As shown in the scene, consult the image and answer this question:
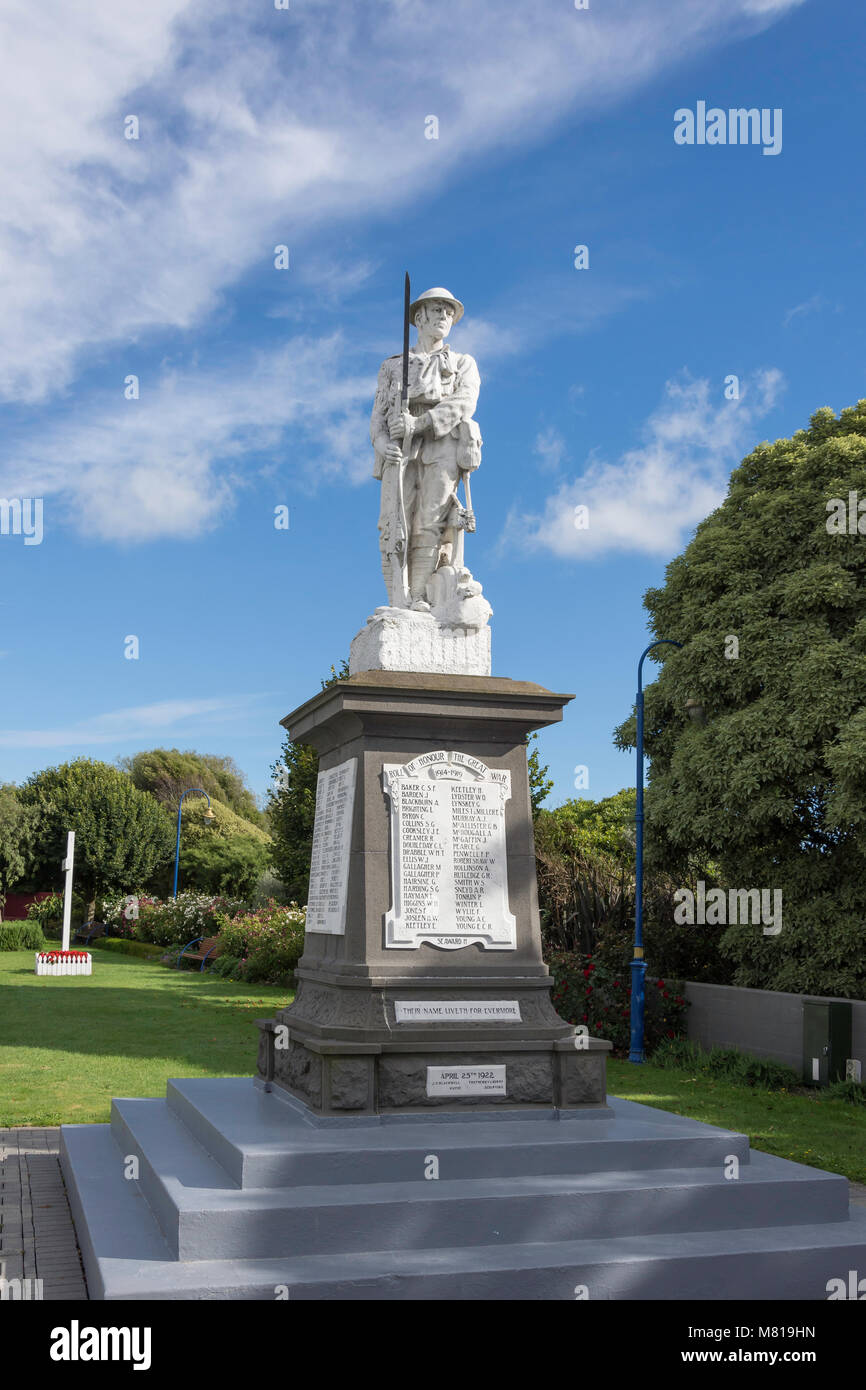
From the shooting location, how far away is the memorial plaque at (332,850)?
7633 millimetres

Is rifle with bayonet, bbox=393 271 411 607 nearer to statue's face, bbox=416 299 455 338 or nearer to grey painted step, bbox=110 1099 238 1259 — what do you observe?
statue's face, bbox=416 299 455 338

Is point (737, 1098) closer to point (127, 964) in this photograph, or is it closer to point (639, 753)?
point (639, 753)

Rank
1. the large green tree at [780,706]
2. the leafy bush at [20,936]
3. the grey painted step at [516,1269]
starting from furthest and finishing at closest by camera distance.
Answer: the leafy bush at [20,936] → the large green tree at [780,706] → the grey painted step at [516,1269]

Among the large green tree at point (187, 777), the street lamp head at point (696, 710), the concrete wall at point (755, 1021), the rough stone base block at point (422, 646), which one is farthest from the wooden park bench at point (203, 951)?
the large green tree at point (187, 777)

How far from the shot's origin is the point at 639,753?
51.8ft

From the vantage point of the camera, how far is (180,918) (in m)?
37.5

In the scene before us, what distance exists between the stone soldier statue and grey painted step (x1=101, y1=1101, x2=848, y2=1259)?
3996mm

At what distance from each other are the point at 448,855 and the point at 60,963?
21.4 m

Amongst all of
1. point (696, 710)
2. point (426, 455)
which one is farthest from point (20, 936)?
point (426, 455)

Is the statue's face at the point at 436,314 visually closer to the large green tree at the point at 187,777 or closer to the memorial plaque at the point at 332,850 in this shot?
the memorial plaque at the point at 332,850

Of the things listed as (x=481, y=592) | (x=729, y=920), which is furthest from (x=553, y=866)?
(x=481, y=592)

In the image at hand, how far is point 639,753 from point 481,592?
26.2ft

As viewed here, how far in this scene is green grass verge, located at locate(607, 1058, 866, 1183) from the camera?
380 inches

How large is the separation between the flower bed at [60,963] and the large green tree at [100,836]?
24.5 m
